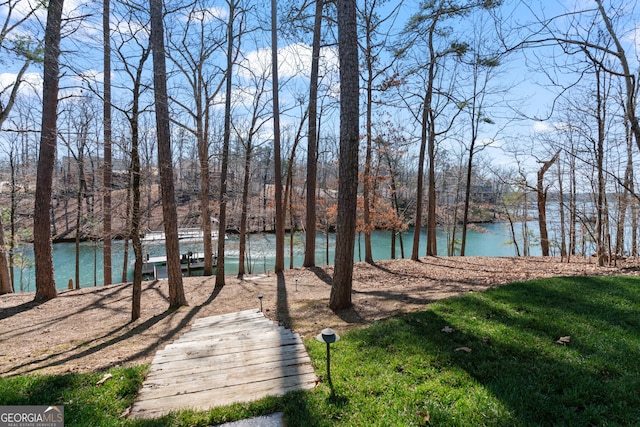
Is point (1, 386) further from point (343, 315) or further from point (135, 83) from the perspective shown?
point (135, 83)

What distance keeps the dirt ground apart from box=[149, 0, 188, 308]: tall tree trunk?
2.51 feet

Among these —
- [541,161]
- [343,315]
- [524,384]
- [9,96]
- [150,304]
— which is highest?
[9,96]

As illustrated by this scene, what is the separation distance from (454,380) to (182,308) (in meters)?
5.28

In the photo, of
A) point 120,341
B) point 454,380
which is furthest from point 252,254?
point 454,380

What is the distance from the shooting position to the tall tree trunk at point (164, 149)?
5266 millimetres

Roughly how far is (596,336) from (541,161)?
9.89m

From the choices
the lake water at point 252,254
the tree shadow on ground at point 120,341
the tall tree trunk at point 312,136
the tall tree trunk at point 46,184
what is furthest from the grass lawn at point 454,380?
the lake water at point 252,254

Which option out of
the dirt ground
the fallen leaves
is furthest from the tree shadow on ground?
the fallen leaves

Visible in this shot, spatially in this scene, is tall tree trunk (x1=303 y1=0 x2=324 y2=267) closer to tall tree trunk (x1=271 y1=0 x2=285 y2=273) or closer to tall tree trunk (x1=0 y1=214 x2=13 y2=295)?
tall tree trunk (x1=271 y1=0 x2=285 y2=273)

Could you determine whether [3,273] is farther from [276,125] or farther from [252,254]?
[252,254]

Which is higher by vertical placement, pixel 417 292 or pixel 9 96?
pixel 9 96

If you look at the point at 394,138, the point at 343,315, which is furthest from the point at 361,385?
the point at 394,138

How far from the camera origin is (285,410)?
1982 mm

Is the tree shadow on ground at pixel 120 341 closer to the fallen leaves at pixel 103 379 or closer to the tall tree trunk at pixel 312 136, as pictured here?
the fallen leaves at pixel 103 379
